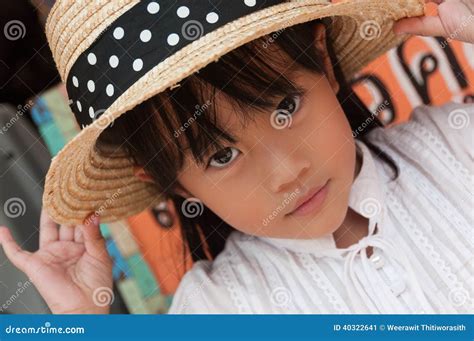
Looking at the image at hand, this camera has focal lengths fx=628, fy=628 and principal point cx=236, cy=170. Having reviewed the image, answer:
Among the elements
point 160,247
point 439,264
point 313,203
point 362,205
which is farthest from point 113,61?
point 160,247

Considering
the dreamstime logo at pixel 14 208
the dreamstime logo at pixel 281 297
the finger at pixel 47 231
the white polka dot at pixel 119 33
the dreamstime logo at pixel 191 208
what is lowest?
the dreamstime logo at pixel 281 297

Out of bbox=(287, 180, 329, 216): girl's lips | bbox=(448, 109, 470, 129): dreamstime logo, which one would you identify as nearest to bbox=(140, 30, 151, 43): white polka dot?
bbox=(287, 180, 329, 216): girl's lips

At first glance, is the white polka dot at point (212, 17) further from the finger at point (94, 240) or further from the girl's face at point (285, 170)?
the finger at point (94, 240)

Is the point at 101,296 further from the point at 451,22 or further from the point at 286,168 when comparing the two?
the point at 451,22

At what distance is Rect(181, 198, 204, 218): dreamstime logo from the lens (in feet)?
3.74

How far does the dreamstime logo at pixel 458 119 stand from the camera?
3.37ft

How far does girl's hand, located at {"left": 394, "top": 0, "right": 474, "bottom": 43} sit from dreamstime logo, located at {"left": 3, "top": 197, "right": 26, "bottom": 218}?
0.81m

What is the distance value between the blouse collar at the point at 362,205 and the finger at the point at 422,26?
21cm

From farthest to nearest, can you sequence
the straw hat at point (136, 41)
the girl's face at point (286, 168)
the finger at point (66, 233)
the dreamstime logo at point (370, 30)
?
the finger at point (66, 233) < the dreamstime logo at point (370, 30) < the girl's face at point (286, 168) < the straw hat at point (136, 41)

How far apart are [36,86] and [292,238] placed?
2.02 ft

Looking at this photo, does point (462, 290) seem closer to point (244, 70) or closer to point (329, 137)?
point (329, 137)

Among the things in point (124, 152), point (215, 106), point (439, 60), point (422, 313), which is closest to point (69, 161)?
point (124, 152)

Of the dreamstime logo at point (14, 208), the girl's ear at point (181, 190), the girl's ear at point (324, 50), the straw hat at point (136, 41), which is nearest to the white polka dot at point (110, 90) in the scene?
the straw hat at point (136, 41)

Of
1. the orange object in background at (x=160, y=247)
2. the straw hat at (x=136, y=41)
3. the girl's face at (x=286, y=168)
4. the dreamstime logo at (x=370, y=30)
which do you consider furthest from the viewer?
the orange object in background at (x=160, y=247)
